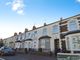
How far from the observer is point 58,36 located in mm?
30797

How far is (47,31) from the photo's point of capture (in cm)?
3478

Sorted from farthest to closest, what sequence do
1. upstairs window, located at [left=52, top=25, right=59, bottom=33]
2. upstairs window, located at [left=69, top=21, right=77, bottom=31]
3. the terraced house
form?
upstairs window, located at [left=52, top=25, right=59, bottom=33] → upstairs window, located at [left=69, top=21, right=77, bottom=31] → the terraced house

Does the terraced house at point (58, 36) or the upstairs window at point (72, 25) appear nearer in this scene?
the terraced house at point (58, 36)

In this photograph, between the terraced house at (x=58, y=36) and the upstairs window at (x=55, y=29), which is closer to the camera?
the terraced house at (x=58, y=36)

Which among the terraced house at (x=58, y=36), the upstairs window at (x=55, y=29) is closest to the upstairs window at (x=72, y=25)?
the terraced house at (x=58, y=36)

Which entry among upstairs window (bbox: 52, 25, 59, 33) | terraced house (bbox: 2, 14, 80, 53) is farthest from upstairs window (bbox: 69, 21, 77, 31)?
upstairs window (bbox: 52, 25, 59, 33)

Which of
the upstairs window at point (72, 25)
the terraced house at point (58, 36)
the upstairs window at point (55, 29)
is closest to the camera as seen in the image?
the terraced house at point (58, 36)

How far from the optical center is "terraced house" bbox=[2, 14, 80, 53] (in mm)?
24906

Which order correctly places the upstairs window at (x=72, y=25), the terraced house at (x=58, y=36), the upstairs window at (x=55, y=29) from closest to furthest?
1. the terraced house at (x=58, y=36)
2. the upstairs window at (x=72, y=25)
3. the upstairs window at (x=55, y=29)

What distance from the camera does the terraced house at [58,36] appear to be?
24906 millimetres

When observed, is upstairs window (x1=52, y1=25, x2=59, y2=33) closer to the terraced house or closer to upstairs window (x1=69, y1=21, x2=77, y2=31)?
the terraced house

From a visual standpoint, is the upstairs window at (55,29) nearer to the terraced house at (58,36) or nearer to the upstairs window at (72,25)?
the terraced house at (58,36)

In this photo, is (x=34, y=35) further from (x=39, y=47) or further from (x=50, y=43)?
(x=50, y=43)

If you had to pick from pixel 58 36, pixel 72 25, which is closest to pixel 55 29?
pixel 58 36
